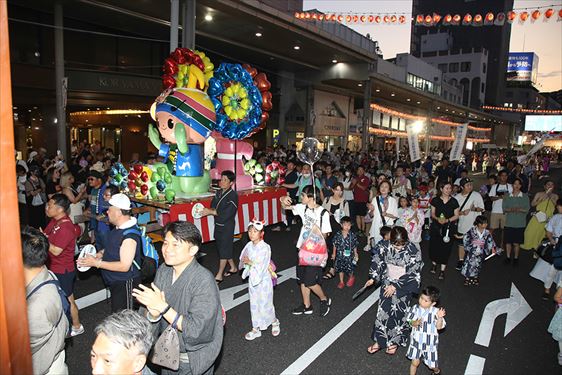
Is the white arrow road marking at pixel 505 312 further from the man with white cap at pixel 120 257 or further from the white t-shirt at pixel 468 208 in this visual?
the man with white cap at pixel 120 257

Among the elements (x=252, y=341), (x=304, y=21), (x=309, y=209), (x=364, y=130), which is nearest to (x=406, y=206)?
(x=309, y=209)

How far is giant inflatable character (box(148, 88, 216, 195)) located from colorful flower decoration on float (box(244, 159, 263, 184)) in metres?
1.93

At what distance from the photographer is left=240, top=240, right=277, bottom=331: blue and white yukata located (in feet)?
15.6

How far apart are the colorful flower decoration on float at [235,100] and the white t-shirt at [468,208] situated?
492 cm

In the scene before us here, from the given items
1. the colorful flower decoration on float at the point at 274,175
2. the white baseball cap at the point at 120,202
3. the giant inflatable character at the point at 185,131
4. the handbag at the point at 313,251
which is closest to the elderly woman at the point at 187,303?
the white baseball cap at the point at 120,202

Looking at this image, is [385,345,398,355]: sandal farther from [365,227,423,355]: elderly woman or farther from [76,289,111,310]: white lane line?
[76,289,111,310]: white lane line

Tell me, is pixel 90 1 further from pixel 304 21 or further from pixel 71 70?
pixel 304 21

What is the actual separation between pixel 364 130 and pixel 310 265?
21256mm

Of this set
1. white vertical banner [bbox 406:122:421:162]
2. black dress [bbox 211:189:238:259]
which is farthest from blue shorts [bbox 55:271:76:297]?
white vertical banner [bbox 406:122:421:162]

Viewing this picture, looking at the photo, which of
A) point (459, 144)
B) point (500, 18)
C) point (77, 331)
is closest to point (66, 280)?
point (77, 331)

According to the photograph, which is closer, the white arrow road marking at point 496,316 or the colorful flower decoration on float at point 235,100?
the white arrow road marking at point 496,316

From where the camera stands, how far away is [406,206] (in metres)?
7.59

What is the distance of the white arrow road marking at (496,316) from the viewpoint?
445 cm

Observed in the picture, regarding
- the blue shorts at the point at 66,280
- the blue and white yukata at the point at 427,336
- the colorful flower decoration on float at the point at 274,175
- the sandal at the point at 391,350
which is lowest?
the sandal at the point at 391,350
